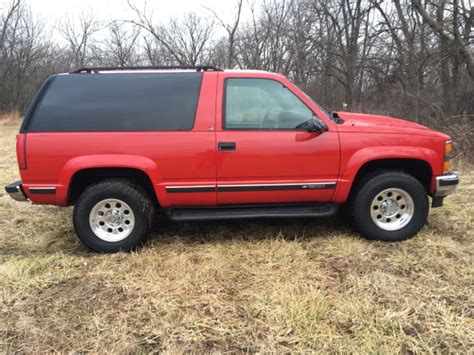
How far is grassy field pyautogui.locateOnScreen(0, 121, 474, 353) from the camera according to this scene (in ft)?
8.77

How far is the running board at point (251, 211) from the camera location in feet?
13.3

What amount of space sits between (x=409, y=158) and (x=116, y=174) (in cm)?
304

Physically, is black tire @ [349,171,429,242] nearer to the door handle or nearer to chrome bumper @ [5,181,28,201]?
the door handle

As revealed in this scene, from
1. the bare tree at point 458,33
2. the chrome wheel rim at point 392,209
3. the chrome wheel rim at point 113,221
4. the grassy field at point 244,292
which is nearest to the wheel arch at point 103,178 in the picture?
the chrome wheel rim at point 113,221

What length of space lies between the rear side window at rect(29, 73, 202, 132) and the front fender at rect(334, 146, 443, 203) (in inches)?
65.0

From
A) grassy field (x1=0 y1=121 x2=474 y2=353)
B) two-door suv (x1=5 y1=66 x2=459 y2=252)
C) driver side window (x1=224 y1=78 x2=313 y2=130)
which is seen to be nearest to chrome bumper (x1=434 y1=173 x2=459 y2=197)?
two-door suv (x1=5 y1=66 x2=459 y2=252)

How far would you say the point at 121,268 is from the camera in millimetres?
3693

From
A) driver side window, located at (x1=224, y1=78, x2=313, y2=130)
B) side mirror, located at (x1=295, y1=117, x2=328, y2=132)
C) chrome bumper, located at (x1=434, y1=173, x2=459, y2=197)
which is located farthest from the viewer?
chrome bumper, located at (x1=434, y1=173, x2=459, y2=197)

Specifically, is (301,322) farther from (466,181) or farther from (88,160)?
(466,181)

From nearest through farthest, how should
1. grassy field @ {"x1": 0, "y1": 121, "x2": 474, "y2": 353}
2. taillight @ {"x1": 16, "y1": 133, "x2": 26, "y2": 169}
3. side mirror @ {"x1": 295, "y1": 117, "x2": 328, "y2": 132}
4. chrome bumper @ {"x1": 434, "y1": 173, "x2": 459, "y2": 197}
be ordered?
grassy field @ {"x1": 0, "y1": 121, "x2": 474, "y2": 353} < taillight @ {"x1": 16, "y1": 133, "x2": 26, "y2": 169} < side mirror @ {"x1": 295, "y1": 117, "x2": 328, "y2": 132} < chrome bumper @ {"x1": 434, "y1": 173, "x2": 459, "y2": 197}

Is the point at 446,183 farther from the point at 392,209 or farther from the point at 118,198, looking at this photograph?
the point at 118,198

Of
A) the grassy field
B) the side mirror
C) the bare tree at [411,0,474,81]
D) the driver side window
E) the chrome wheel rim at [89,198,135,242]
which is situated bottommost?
the grassy field

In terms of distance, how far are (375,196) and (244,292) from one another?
5.95ft

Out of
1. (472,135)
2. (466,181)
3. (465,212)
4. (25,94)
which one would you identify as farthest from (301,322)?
(25,94)
